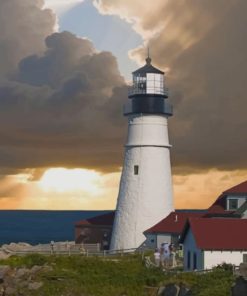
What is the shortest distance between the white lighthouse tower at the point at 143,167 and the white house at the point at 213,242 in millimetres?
6977

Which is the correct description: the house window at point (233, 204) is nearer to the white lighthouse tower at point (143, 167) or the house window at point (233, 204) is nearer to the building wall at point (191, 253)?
the white lighthouse tower at point (143, 167)

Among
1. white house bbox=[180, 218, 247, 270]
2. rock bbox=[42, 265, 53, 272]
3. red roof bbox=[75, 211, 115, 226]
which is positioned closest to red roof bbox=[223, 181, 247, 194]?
white house bbox=[180, 218, 247, 270]

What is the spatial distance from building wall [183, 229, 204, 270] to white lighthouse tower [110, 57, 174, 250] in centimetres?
720

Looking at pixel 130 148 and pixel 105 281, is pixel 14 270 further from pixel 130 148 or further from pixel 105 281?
pixel 130 148

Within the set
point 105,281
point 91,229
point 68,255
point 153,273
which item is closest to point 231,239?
point 153,273

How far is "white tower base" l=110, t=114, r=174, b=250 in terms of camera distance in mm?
52406

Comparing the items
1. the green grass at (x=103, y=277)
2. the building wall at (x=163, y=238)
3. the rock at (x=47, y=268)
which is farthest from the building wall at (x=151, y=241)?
the rock at (x=47, y=268)

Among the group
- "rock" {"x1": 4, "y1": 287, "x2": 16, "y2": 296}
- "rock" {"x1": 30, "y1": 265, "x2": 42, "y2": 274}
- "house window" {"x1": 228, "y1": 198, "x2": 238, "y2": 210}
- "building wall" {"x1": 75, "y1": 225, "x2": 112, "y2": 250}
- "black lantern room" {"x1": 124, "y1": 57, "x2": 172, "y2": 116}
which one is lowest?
"rock" {"x1": 4, "y1": 287, "x2": 16, "y2": 296}

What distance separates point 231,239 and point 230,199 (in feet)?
30.9

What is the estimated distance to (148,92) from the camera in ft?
173

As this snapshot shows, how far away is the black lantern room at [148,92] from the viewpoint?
52.6 meters

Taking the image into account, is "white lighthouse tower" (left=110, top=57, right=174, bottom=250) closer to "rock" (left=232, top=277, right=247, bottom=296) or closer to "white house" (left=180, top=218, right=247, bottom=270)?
"white house" (left=180, top=218, right=247, bottom=270)

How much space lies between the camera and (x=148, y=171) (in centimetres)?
5244

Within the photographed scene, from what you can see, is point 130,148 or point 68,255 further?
point 130,148
